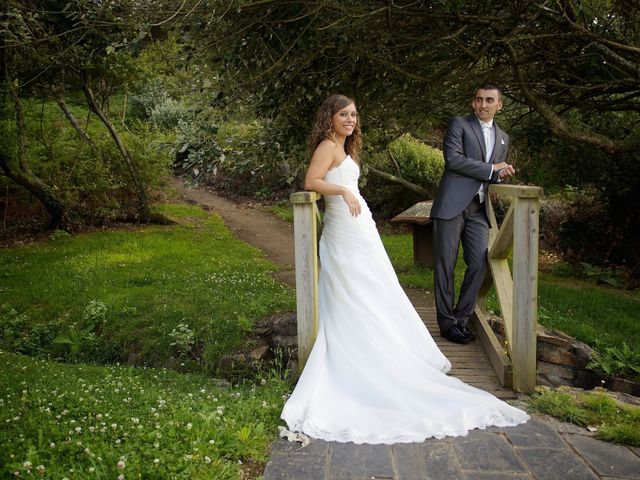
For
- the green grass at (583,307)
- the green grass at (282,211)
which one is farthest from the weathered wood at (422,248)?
the green grass at (282,211)

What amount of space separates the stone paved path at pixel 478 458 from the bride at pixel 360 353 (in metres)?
0.12

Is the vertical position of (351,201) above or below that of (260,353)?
above

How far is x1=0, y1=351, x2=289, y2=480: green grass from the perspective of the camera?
3.37 meters

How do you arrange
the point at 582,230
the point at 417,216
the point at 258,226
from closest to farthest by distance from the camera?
1. the point at 417,216
2. the point at 582,230
3. the point at 258,226

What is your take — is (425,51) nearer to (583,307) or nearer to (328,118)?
(328,118)

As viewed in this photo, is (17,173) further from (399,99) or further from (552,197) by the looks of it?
(552,197)

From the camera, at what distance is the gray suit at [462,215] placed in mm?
5875

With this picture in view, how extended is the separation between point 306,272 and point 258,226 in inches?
468

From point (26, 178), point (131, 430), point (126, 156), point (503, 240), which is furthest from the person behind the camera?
point (126, 156)

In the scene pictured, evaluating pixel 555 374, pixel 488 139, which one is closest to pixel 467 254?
pixel 488 139

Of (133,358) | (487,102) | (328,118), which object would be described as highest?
(487,102)

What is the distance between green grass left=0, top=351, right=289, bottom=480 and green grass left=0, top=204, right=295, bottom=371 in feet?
7.00

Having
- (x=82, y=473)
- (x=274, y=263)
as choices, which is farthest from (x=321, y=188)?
(x=274, y=263)

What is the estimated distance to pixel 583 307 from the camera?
892 cm
